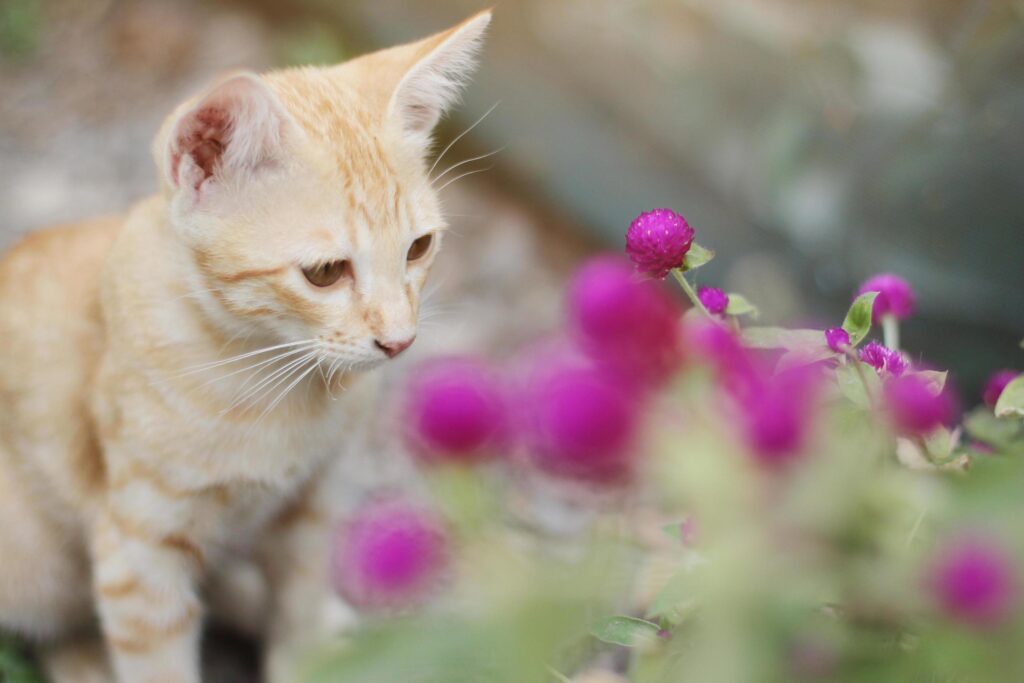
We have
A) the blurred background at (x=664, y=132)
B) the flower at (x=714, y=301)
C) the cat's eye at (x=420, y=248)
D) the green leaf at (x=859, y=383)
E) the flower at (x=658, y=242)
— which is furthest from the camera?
the blurred background at (x=664, y=132)

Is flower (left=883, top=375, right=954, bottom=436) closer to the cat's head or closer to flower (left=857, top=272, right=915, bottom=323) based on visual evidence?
flower (left=857, top=272, right=915, bottom=323)

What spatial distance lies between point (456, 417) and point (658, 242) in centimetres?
33

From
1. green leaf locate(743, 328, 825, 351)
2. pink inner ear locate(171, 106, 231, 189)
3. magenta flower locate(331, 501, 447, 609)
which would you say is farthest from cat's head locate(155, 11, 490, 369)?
magenta flower locate(331, 501, 447, 609)

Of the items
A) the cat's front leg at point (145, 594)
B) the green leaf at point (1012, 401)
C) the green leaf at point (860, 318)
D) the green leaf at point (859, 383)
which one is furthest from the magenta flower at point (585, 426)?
the cat's front leg at point (145, 594)

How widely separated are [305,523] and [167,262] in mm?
454

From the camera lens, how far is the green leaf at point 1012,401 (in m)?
0.86

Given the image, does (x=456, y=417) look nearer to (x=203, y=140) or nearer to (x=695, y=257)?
(x=695, y=257)

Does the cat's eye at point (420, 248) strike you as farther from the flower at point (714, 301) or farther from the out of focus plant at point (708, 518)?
the out of focus plant at point (708, 518)

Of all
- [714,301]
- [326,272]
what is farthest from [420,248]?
[714,301]

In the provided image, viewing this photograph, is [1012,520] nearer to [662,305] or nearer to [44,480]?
[662,305]

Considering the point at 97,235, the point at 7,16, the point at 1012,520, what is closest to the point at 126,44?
the point at 7,16

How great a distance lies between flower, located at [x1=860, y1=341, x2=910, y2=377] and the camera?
780mm

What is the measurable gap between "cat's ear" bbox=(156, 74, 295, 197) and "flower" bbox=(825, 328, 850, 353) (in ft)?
1.82

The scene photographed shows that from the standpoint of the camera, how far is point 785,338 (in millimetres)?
792
